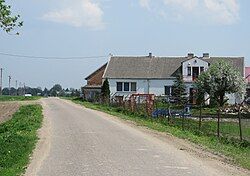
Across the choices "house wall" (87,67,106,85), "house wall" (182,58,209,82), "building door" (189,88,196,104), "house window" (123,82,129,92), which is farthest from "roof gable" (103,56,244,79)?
"house wall" (87,67,106,85)

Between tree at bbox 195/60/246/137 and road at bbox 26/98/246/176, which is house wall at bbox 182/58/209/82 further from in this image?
road at bbox 26/98/246/176

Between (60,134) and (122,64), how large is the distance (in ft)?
194

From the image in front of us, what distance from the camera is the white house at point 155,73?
75.2 m

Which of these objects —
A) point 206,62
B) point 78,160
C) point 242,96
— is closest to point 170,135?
point 78,160

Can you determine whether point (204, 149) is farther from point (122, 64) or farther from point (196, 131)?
point (122, 64)

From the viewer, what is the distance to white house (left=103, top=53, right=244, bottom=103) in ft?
247

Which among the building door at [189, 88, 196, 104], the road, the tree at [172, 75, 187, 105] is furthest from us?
the tree at [172, 75, 187, 105]

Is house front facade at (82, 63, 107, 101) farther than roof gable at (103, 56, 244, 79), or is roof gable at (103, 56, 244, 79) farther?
house front facade at (82, 63, 107, 101)

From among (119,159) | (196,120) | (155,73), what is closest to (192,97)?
(155,73)

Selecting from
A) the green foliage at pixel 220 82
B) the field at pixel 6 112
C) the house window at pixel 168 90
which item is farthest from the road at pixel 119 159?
the house window at pixel 168 90

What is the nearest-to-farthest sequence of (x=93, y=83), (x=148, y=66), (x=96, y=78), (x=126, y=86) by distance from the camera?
1. (x=126, y=86)
2. (x=148, y=66)
3. (x=93, y=83)
4. (x=96, y=78)

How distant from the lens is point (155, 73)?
Answer: 78.6 metres

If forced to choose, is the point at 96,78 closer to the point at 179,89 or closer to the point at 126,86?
the point at 126,86

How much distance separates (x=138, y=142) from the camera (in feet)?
65.1
